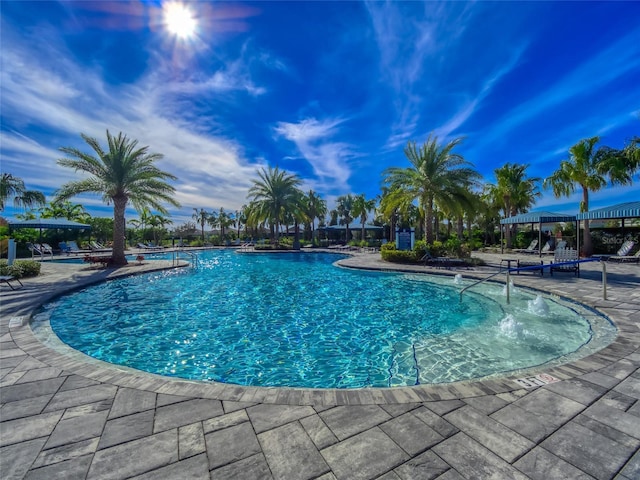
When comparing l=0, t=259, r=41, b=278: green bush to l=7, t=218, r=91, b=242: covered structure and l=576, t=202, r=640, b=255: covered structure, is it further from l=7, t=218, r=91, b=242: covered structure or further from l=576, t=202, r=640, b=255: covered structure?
l=576, t=202, r=640, b=255: covered structure

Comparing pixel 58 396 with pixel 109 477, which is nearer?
pixel 109 477

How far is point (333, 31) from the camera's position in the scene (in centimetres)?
952

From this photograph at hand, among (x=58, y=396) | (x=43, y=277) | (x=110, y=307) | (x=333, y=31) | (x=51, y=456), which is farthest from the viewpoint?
(x=43, y=277)

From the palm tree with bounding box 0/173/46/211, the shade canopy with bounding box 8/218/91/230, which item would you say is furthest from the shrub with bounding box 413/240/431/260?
the palm tree with bounding box 0/173/46/211

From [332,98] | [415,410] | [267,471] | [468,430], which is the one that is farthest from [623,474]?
[332,98]

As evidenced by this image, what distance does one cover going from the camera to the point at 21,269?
10664 mm

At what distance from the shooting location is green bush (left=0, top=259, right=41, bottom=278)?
982 centimetres

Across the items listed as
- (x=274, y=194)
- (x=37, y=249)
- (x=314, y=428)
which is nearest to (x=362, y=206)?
(x=274, y=194)

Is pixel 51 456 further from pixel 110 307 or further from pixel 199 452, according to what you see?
pixel 110 307

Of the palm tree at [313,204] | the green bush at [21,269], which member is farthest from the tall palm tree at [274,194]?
the green bush at [21,269]

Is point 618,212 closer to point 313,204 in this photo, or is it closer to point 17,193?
point 313,204

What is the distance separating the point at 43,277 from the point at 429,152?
1925 cm

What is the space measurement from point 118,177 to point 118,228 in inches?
111

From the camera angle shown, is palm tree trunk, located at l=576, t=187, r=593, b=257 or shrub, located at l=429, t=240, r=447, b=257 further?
palm tree trunk, located at l=576, t=187, r=593, b=257
